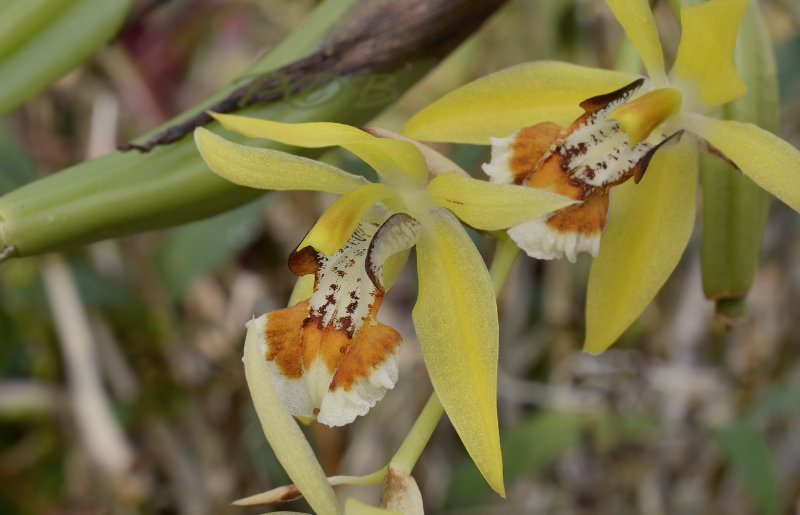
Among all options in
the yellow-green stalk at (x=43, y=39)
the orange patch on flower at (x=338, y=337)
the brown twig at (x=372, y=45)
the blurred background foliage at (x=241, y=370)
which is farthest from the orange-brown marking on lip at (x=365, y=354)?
the blurred background foliage at (x=241, y=370)

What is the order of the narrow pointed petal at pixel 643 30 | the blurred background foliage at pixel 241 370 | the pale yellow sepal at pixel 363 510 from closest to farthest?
the pale yellow sepal at pixel 363 510, the narrow pointed petal at pixel 643 30, the blurred background foliage at pixel 241 370

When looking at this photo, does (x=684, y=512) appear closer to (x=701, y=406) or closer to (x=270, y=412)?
(x=701, y=406)

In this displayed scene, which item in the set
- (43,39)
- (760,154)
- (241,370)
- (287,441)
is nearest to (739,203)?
(760,154)

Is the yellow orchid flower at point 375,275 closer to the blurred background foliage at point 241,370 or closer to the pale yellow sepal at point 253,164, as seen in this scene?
the pale yellow sepal at point 253,164

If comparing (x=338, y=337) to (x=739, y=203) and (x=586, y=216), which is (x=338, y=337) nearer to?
(x=586, y=216)

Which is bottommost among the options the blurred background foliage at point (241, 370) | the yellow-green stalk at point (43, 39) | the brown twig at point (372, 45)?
the blurred background foliage at point (241, 370)
